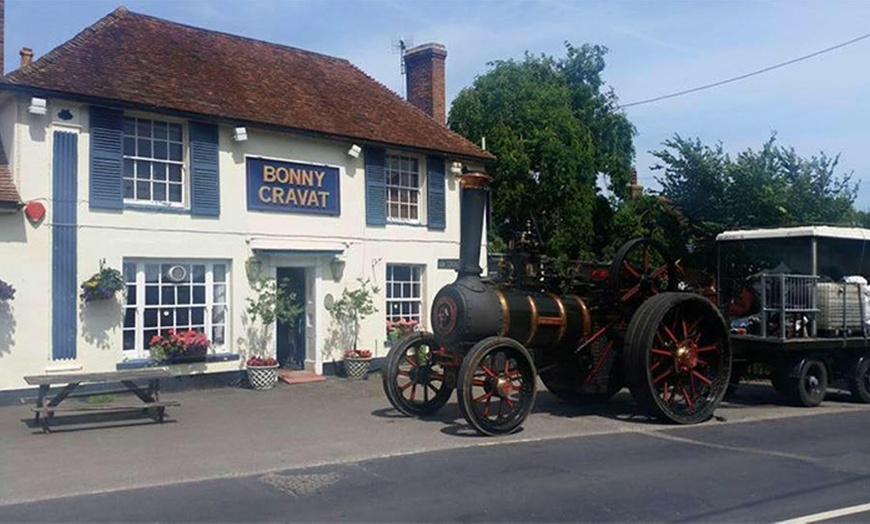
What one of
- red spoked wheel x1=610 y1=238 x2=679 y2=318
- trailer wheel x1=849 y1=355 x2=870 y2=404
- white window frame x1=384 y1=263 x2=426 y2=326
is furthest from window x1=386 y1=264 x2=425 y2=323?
trailer wheel x1=849 y1=355 x2=870 y2=404

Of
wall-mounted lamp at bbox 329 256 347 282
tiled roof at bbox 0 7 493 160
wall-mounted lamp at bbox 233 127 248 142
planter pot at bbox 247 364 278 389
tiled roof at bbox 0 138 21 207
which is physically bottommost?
planter pot at bbox 247 364 278 389

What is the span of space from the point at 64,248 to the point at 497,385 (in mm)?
7481

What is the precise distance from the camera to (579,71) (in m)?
28.7

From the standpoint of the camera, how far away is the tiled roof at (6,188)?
12648 mm

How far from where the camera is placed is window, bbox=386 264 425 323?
708 inches

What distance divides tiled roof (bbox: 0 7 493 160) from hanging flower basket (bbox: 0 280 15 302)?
9.93 feet

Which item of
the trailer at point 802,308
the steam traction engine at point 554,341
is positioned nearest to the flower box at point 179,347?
the steam traction engine at point 554,341

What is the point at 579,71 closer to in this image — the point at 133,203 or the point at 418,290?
the point at 418,290

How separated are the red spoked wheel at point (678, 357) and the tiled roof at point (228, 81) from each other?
303 inches

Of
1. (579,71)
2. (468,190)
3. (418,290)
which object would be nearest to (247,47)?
(418,290)

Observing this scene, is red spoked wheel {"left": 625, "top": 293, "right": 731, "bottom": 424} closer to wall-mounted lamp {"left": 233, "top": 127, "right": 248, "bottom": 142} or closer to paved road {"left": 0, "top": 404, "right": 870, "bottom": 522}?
paved road {"left": 0, "top": 404, "right": 870, "bottom": 522}

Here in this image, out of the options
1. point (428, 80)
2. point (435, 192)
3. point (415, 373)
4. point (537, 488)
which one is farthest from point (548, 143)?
point (537, 488)

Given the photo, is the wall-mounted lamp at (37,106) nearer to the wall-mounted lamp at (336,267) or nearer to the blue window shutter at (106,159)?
the blue window shutter at (106,159)

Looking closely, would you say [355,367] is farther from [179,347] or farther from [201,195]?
[201,195]
